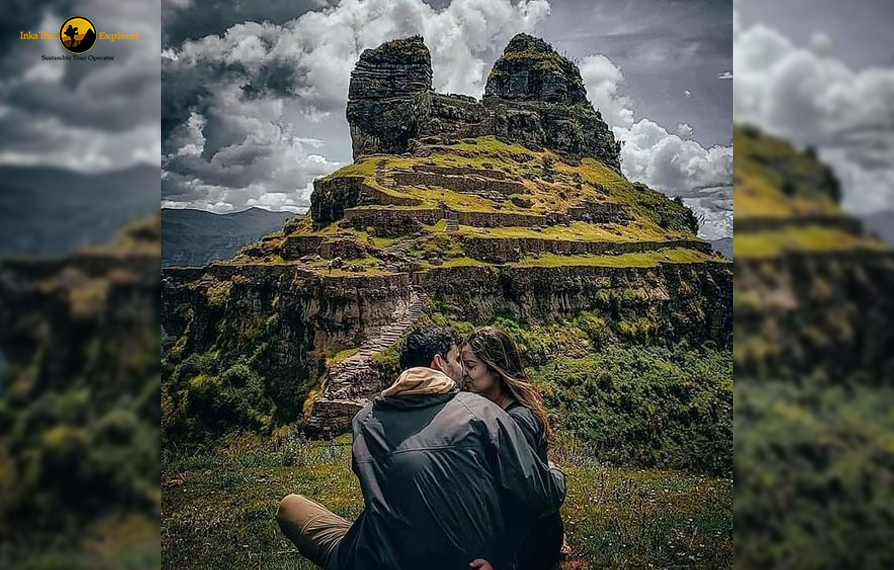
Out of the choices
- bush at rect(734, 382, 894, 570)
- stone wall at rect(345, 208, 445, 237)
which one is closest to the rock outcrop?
stone wall at rect(345, 208, 445, 237)

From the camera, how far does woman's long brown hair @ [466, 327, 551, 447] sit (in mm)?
3148

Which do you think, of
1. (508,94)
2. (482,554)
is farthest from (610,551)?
(508,94)

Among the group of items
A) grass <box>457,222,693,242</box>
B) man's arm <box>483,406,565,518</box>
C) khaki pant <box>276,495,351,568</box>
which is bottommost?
khaki pant <box>276,495,351,568</box>

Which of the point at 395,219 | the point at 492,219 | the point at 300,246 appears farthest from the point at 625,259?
the point at 300,246

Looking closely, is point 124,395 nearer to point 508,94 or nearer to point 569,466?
point 569,466

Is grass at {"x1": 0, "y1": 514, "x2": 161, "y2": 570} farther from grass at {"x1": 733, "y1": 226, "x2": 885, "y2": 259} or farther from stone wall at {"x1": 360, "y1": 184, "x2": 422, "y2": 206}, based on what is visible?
stone wall at {"x1": 360, "y1": 184, "x2": 422, "y2": 206}

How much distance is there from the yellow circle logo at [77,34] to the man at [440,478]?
6.57ft

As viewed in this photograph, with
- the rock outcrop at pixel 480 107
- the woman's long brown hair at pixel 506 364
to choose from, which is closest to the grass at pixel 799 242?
the woman's long brown hair at pixel 506 364

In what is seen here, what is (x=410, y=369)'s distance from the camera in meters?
3.04

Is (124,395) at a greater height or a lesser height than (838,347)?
lesser

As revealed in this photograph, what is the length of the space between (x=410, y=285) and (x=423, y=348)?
8.09m

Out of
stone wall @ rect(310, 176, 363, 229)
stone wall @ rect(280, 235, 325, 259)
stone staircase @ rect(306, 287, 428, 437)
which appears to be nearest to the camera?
stone staircase @ rect(306, 287, 428, 437)

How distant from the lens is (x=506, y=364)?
3.21 metres

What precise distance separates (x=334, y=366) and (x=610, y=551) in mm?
6253
